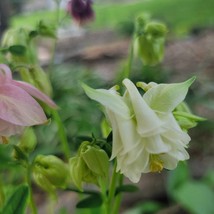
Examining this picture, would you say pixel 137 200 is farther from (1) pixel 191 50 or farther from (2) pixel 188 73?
(1) pixel 191 50

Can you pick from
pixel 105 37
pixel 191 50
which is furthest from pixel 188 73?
pixel 105 37

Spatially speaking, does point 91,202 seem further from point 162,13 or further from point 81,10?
point 162,13

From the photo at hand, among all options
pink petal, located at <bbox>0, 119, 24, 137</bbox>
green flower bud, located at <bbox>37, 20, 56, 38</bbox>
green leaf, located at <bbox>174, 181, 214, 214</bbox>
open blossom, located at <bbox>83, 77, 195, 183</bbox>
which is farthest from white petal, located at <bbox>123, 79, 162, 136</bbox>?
green leaf, located at <bbox>174, 181, 214, 214</bbox>

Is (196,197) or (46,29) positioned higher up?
(46,29)

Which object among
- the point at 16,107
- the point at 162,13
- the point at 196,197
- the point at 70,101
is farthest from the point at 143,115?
the point at 162,13

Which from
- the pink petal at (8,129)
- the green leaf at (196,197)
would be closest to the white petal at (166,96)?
the pink petal at (8,129)

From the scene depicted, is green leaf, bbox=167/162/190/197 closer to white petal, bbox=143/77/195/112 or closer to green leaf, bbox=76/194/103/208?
green leaf, bbox=76/194/103/208
